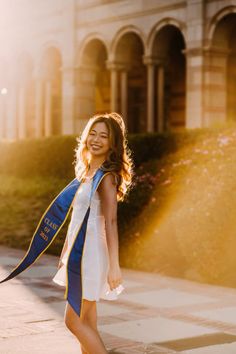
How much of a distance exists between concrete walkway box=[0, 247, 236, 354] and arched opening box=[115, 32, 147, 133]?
54.5ft

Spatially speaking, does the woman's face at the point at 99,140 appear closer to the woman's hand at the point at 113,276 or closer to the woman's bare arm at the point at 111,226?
the woman's bare arm at the point at 111,226

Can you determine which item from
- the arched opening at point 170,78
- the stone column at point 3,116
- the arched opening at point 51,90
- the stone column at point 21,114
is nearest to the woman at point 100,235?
the arched opening at point 170,78

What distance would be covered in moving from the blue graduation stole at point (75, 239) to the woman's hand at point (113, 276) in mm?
210

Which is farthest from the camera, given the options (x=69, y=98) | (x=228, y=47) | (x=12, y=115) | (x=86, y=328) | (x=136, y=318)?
(x=12, y=115)

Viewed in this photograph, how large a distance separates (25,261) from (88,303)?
0.48 m

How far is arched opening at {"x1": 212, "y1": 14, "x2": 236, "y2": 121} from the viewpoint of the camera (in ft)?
75.7

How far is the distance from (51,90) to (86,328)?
26736 millimetres

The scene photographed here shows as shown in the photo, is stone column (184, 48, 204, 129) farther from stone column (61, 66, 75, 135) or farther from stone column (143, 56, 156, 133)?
stone column (61, 66, 75, 135)

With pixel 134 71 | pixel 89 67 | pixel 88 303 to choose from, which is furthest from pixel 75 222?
pixel 134 71

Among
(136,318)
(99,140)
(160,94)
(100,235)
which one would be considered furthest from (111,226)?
(160,94)

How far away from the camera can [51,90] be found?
104 feet

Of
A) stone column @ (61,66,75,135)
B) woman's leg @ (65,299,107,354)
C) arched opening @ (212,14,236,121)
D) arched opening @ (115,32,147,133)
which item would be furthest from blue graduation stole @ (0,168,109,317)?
stone column @ (61,66,75,135)

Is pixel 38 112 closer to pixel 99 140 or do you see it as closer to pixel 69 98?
pixel 69 98

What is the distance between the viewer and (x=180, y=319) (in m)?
7.99
